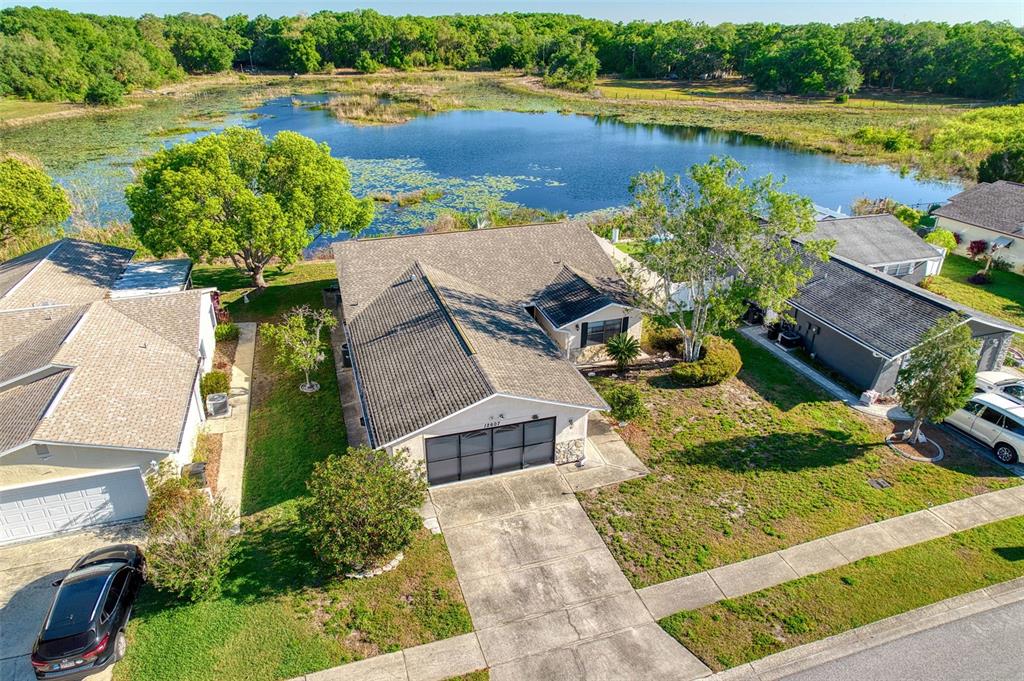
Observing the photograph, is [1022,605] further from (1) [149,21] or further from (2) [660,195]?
(1) [149,21]

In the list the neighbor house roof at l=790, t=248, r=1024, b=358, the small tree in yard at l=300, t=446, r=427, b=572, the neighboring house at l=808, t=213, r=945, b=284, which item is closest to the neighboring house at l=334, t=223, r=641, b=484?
the small tree in yard at l=300, t=446, r=427, b=572

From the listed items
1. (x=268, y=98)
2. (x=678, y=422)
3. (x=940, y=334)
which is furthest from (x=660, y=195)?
(x=268, y=98)

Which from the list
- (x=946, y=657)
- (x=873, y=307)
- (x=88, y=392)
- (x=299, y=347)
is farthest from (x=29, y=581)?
(x=873, y=307)

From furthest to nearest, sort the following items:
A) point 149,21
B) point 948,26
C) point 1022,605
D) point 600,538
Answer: point 149,21 → point 948,26 → point 600,538 → point 1022,605

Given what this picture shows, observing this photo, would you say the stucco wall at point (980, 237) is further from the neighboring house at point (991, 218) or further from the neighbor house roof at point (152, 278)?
the neighbor house roof at point (152, 278)

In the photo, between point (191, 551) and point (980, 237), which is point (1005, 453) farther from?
point (980, 237)

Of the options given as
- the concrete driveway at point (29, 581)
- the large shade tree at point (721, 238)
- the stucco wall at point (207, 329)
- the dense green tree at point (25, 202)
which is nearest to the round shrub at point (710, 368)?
the large shade tree at point (721, 238)
